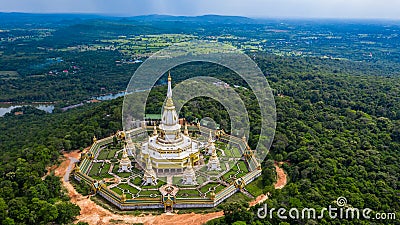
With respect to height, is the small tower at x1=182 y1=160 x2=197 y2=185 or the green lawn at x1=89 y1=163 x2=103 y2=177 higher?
the small tower at x1=182 y1=160 x2=197 y2=185

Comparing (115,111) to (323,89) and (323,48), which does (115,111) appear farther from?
(323,48)

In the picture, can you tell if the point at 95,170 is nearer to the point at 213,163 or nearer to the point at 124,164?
the point at 124,164

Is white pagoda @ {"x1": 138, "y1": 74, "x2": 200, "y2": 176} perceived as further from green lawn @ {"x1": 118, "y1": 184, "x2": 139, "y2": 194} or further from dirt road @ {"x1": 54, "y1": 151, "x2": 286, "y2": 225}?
dirt road @ {"x1": 54, "y1": 151, "x2": 286, "y2": 225}

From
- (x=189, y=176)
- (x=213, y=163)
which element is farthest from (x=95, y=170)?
(x=213, y=163)

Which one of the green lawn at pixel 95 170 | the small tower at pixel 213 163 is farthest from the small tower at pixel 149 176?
the small tower at pixel 213 163

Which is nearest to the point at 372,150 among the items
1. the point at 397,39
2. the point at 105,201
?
the point at 105,201

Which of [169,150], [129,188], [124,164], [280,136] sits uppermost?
[169,150]

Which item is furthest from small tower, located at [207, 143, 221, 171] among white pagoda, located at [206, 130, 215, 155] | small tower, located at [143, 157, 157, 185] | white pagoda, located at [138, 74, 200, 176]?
small tower, located at [143, 157, 157, 185]

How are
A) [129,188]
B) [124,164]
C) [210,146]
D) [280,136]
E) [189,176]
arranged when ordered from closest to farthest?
1. [129,188]
2. [189,176]
3. [124,164]
4. [210,146]
5. [280,136]
